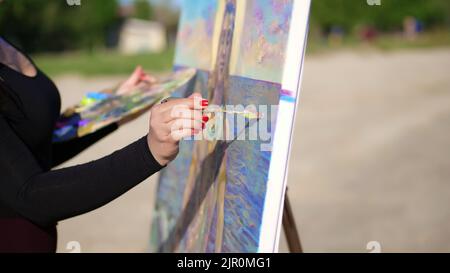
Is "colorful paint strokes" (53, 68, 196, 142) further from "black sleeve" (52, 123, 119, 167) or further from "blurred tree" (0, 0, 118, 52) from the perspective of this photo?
"blurred tree" (0, 0, 118, 52)

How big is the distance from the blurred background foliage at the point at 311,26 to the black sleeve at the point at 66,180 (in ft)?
46.3

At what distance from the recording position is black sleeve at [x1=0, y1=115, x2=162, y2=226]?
3.12ft

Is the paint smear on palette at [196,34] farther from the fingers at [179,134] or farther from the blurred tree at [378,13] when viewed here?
the blurred tree at [378,13]

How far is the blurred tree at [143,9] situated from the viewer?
30047 mm

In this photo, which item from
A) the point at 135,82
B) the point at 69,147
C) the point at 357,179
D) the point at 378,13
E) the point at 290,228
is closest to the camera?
the point at 290,228

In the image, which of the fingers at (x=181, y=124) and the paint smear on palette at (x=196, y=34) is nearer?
the fingers at (x=181, y=124)

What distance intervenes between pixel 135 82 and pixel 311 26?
64.9ft

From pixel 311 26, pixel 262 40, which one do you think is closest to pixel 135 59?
pixel 311 26

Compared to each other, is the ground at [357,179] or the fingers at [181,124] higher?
the fingers at [181,124]

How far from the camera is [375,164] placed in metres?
4.74

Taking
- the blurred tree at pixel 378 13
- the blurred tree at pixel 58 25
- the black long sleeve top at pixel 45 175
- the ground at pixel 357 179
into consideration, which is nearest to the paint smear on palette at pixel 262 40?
the black long sleeve top at pixel 45 175

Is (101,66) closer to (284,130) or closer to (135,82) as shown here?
(135,82)

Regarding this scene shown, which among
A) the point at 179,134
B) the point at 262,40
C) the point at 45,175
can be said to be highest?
the point at 262,40

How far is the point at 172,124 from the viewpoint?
3.04 feet
